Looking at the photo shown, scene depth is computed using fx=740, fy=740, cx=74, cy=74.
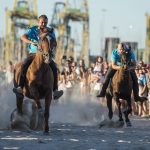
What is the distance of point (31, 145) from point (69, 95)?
14.3m

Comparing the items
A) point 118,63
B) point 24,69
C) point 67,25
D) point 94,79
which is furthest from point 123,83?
point 67,25

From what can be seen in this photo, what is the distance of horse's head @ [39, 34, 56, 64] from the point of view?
48.4 feet

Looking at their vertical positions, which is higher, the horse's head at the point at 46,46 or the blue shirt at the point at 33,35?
the blue shirt at the point at 33,35

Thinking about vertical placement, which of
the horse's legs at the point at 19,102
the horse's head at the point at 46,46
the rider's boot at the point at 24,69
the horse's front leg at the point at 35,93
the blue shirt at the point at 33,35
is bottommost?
the horse's legs at the point at 19,102

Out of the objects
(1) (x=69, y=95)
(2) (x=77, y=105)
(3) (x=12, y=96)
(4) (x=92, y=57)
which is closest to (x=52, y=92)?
(3) (x=12, y=96)

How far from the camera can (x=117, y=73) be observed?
19.4 metres

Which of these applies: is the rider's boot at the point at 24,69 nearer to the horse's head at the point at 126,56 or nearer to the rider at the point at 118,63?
the horse's head at the point at 126,56

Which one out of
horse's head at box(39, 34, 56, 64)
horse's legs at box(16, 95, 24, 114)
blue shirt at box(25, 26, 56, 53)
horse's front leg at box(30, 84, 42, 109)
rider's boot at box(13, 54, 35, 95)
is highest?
blue shirt at box(25, 26, 56, 53)

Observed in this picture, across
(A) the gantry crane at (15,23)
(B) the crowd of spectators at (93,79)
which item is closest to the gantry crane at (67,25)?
(A) the gantry crane at (15,23)

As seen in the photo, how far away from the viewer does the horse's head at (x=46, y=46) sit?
1475 centimetres

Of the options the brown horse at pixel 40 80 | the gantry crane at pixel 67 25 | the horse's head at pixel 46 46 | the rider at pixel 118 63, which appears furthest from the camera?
the gantry crane at pixel 67 25

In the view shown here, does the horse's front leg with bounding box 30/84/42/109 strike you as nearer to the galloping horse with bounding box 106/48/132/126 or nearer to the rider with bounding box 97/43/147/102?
the galloping horse with bounding box 106/48/132/126

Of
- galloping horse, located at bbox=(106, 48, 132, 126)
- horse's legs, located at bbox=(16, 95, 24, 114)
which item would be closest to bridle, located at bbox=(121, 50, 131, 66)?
galloping horse, located at bbox=(106, 48, 132, 126)

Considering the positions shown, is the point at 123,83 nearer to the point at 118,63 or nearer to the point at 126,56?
the point at 118,63
